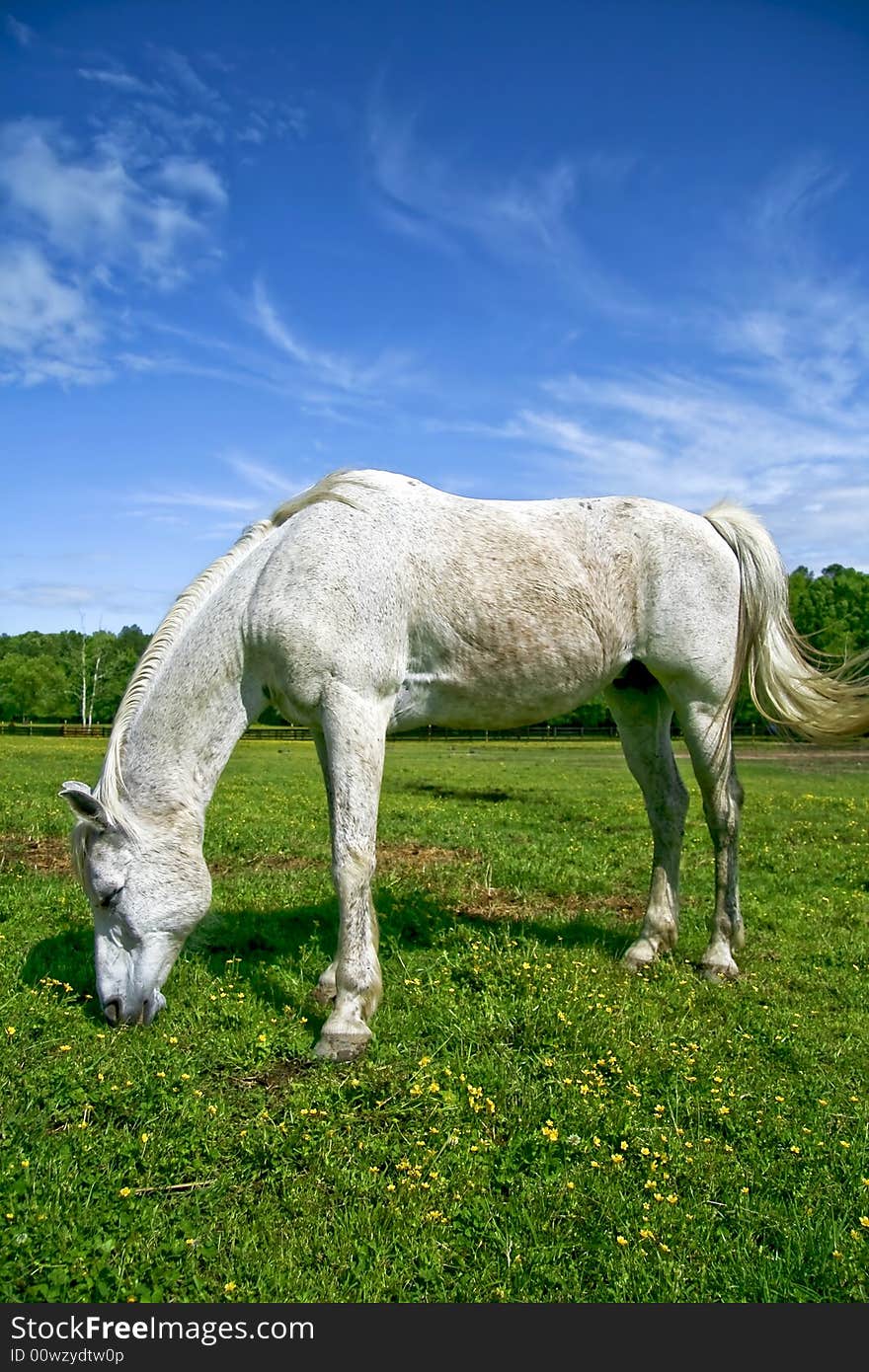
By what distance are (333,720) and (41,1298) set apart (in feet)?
9.29

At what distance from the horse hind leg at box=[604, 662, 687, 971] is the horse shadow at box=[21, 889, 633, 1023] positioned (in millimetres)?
630

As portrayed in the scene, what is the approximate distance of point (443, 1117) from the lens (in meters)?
3.85

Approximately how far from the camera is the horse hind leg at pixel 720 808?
6.11 m

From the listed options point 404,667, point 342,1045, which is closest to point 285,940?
point 342,1045

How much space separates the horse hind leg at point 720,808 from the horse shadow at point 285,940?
0.77m

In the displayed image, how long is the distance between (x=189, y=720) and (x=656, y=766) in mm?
3683

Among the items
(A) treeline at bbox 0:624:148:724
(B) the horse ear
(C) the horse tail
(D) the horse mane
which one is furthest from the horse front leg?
(A) treeline at bbox 0:624:148:724

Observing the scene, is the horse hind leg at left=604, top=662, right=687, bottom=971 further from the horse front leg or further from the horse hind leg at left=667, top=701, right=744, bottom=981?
the horse front leg

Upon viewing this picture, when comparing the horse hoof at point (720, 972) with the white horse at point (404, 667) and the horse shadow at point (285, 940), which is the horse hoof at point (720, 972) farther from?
the horse shadow at point (285, 940)

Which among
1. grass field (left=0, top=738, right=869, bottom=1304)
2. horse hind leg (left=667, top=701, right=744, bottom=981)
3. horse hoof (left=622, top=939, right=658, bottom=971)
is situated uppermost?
horse hind leg (left=667, top=701, right=744, bottom=981)

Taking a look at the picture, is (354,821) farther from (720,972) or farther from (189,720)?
(720,972)

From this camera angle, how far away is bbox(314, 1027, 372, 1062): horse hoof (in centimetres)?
440

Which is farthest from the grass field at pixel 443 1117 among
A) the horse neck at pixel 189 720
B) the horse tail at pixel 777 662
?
the horse tail at pixel 777 662

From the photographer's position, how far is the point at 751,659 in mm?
6477
